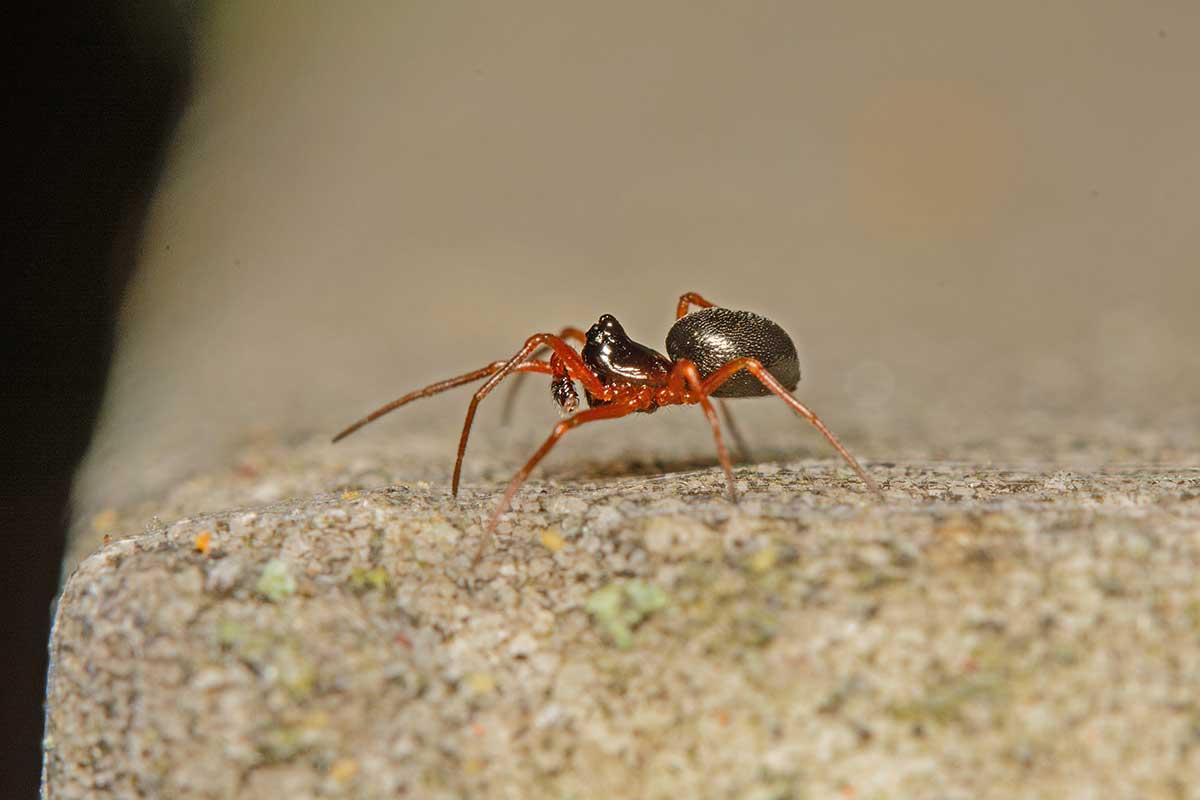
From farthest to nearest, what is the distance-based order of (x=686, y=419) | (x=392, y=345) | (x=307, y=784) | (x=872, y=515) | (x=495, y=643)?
(x=392, y=345) < (x=686, y=419) < (x=872, y=515) < (x=495, y=643) < (x=307, y=784)

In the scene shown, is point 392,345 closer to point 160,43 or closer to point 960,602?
point 160,43

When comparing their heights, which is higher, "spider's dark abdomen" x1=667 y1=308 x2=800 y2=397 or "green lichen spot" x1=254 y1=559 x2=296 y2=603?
"spider's dark abdomen" x1=667 y1=308 x2=800 y2=397

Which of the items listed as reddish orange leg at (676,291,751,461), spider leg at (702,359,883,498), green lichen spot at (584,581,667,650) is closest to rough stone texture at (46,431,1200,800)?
green lichen spot at (584,581,667,650)

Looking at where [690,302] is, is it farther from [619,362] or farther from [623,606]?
[623,606]

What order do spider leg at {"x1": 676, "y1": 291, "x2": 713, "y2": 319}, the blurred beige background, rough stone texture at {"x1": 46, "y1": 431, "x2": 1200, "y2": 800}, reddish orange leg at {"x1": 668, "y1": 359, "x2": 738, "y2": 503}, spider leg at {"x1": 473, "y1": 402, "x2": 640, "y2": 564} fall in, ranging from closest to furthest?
rough stone texture at {"x1": 46, "y1": 431, "x2": 1200, "y2": 800}, spider leg at {"x1": 473, "y1": 402, "x2": 640, "y2": 564}, reddish orange leg at {"x1": 668, "y1": 359, "x2": 738, "y2": 503}, spider leg at {"x1": 676, "y1": 291, "x2": 713, "y2": 319}, the blurred beige background

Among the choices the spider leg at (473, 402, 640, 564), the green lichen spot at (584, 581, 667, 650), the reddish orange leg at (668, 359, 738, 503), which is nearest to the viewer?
the green lichen spot at (584, 581, 667, 650)

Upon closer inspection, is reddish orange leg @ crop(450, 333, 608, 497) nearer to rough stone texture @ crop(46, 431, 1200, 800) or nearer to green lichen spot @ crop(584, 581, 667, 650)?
rough stone texture @ crop(46, 431, 1200, 800)

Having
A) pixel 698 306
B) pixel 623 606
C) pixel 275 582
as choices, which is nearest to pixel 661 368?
pixel 698 306

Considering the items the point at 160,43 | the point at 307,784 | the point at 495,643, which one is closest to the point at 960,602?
the point at 495,643
